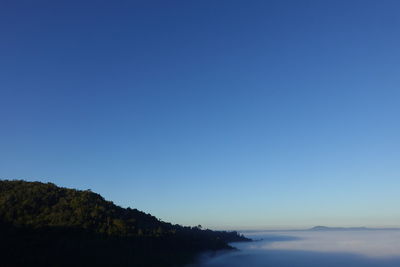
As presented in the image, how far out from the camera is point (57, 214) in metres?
148

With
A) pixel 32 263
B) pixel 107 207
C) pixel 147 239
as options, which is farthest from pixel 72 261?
pixel 107 207

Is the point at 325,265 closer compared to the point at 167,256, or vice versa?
the point at 167,256

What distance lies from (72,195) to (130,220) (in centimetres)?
3238

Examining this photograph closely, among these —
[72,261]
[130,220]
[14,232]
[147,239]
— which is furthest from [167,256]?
[14,232]

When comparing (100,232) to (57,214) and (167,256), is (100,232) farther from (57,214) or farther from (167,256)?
(167,256)

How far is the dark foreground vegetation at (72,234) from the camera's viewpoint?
116 m

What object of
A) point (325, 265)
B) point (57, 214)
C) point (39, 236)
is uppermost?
point (57, 214)

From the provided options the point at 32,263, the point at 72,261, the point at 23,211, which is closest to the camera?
the point at 32,263

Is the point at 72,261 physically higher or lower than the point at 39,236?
lower

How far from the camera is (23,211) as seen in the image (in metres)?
143

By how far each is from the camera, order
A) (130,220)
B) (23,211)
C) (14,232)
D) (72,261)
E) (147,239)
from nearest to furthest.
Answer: (72,261)
(14,232)
(23,211)
(147,239)
(130,220)

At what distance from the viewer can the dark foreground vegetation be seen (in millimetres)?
116375

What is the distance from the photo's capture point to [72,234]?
137625 millimetres

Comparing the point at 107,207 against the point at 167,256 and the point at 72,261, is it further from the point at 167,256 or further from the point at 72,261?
the point at 72,261
